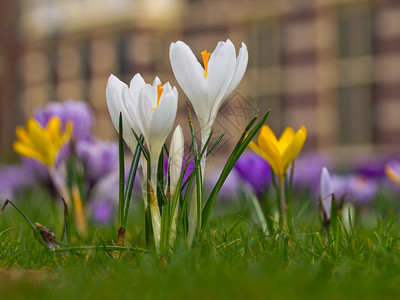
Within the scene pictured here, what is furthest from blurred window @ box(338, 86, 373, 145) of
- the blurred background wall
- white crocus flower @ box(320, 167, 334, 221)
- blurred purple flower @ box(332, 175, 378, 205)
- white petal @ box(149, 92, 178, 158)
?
white petal @ box(149, 92, 178, 158)

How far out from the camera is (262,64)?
34.5 ft

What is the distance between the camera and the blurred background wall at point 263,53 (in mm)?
9445

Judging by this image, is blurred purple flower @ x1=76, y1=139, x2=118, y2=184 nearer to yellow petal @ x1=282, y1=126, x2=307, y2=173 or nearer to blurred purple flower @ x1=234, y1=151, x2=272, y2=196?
blurred purple flower @ x1=234, y1=151, x2=272, y2=196


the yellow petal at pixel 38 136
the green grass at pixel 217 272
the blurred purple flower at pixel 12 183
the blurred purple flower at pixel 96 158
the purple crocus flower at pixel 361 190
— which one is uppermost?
the yellow petal at pixel 38 136

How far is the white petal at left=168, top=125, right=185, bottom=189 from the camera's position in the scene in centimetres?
109

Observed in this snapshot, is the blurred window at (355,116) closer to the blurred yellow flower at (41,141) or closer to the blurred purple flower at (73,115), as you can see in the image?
the blurred purple flower at (73,115)

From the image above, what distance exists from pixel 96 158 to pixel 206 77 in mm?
871

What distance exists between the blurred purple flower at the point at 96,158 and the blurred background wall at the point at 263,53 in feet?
22.8

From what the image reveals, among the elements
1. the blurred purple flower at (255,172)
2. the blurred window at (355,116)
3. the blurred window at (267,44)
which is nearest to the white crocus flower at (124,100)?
the blurred purple flower at (255,172)

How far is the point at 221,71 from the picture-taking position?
1073 mm

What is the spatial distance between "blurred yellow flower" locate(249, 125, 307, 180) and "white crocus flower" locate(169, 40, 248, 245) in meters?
0.16

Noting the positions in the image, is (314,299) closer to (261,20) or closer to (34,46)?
(261,20)

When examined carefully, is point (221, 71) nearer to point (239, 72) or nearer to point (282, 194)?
point (239, 72)

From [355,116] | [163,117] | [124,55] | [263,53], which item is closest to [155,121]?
[163,117]
